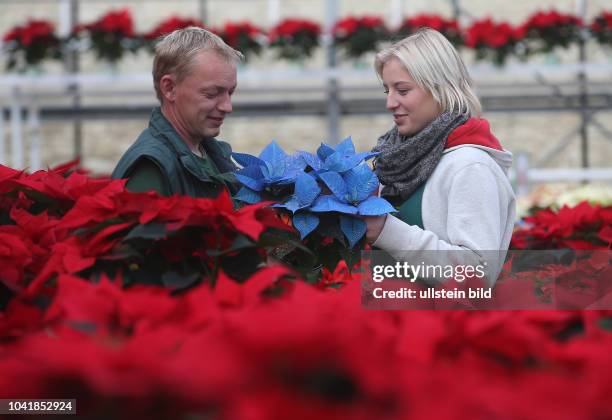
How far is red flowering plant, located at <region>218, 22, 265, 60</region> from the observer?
7406 mm

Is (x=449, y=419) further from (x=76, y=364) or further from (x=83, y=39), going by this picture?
(x=83, y=39)

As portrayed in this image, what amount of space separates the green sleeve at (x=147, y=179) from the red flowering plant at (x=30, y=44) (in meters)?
5.90

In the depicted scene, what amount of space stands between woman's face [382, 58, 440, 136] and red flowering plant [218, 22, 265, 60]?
5.34 metres

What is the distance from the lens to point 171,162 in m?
2.06

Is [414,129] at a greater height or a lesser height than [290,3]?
lesser

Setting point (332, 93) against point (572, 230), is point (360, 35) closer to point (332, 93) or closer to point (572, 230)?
point (332, 93)

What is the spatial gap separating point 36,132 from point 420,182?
22.1 feet

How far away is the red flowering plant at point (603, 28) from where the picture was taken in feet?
24.7

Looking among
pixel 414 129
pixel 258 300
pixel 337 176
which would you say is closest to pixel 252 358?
pixel 258 300

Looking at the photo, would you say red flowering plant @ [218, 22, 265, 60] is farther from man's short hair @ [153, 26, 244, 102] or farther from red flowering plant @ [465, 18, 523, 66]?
man's short hair @ [153, 26, 244, 102]

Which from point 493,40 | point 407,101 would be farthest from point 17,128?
point 407,101

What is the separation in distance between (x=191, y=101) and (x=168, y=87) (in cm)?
8

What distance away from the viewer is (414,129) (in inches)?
87.7

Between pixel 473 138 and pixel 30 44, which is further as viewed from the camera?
pixel 30 44
